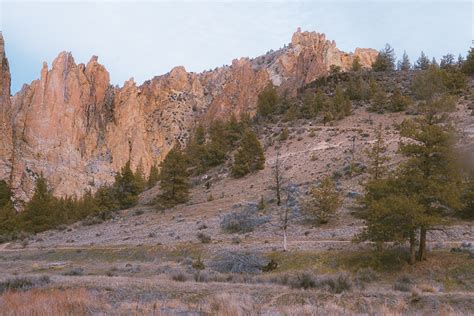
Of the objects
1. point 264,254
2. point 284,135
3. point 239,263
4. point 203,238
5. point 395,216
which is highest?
point 284,135

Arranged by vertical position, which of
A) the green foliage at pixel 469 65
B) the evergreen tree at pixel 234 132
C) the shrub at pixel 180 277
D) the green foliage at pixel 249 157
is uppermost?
the green foliage at pixel 469 65

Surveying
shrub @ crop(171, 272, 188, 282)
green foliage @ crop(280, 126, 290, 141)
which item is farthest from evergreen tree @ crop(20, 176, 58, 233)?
shrub @ crop(171, 272, 188, 282)

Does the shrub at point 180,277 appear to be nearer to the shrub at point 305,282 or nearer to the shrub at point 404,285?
the shrub at point 305,282

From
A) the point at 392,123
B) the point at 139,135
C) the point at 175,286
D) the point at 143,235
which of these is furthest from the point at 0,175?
the point at 175,286

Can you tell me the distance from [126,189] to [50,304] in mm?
48652

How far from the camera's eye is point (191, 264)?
26047mm

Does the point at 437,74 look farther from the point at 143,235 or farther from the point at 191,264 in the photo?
the point at 191,264

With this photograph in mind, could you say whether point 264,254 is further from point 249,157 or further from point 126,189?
point 126,189

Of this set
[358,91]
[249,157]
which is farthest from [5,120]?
[358,91]

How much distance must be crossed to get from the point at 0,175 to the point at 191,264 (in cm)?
7564

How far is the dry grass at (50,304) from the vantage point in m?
8.83

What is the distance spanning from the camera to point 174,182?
5100 cm

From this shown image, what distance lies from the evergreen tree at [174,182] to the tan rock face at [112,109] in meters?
53.4

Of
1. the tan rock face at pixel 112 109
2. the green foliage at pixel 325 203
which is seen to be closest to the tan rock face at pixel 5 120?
the tan rock face at pixel 112 109
